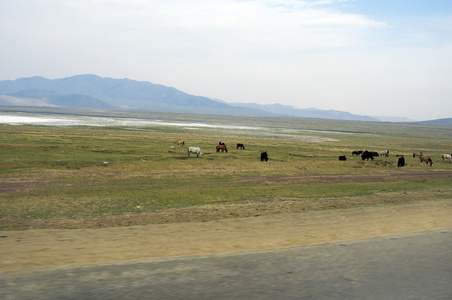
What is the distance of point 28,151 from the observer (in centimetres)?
3503

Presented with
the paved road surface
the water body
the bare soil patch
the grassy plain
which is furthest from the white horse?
the water body

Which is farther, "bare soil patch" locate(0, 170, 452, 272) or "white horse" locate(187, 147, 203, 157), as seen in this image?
"white horse" locate(187, 147, 203, 157)

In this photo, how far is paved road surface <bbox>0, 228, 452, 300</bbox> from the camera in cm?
618

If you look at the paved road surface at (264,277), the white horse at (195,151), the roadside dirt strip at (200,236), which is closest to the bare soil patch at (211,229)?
the roadside dirt strip at (200,236)

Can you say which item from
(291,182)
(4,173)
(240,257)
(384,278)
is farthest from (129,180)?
(384,278)

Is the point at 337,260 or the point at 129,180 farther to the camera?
the point at 129,180

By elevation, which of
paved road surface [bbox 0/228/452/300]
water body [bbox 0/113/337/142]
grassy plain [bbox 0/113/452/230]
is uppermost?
water body [bbox 0/113/337/142]

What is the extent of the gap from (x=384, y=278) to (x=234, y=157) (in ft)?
105

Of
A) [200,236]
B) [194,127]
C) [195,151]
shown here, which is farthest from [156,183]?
[194,127]

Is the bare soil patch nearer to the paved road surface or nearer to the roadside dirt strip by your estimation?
the roadside dirt strip

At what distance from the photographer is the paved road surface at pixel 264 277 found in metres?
6.18

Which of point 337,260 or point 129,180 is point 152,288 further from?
point 129,180

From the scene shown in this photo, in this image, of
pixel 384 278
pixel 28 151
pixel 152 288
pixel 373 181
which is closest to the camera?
pixel 152 288

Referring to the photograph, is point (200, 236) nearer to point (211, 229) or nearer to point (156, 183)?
point (211, 229)
